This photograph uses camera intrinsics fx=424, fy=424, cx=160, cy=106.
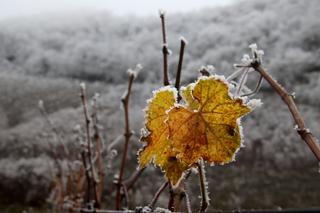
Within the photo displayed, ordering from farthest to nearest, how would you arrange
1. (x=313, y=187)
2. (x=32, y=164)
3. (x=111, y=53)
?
1. (x=111, y=53)
2. (x=32, y=164)
3. (x=313, y=187)

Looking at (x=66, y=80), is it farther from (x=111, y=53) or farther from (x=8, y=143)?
(x=8, y=143)

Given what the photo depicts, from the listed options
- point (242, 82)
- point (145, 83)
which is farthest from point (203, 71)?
point (145, 83)

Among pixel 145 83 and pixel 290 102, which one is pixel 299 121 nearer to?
pixel 290 102

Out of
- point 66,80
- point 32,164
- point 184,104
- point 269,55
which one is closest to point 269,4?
point 269,55

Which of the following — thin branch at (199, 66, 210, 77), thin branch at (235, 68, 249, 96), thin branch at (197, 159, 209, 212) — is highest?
thin branch at (199, 66, 210, 77)

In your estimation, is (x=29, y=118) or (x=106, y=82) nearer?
(x=29, y=118)

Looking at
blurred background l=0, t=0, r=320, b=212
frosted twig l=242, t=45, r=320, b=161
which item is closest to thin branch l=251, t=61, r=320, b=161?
frosted twig l=242, t=45, r=320, b=161

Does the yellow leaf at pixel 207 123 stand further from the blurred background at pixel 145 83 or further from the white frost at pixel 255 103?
the blurred background at pixel 145 83

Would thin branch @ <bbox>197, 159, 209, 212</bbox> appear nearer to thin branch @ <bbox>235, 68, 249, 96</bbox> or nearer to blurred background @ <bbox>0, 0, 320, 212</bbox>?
thin branch @ <bbox>235, 68, 249, 96</bbox>
